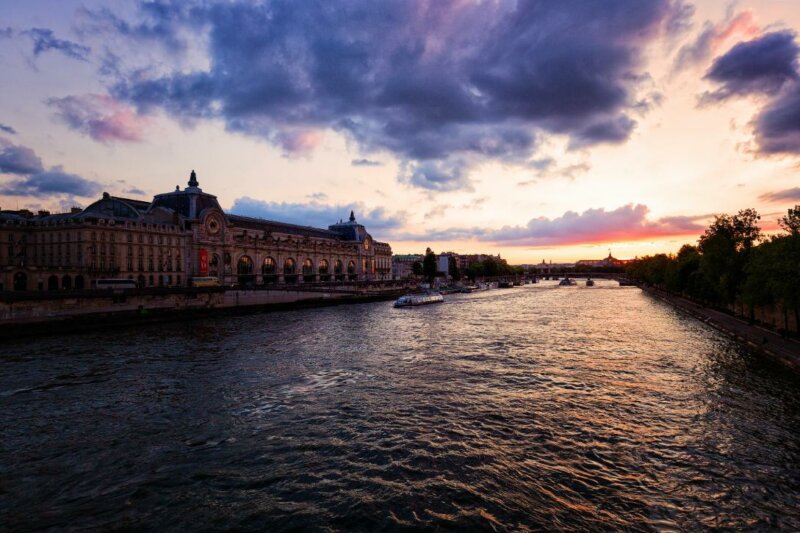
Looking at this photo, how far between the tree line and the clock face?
345ft

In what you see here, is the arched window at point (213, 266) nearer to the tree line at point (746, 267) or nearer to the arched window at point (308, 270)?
the arched window at point (308, 270)

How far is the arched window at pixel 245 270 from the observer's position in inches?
4498

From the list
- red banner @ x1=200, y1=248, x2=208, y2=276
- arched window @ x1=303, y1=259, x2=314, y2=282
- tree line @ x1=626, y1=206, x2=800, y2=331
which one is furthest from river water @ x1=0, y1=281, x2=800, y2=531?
arched window @ x1=303, y1=259, x2=314, y2=282

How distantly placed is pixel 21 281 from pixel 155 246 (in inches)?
1123

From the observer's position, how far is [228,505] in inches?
492

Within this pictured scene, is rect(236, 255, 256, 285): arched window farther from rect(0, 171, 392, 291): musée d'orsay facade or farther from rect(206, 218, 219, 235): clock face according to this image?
rect(206, 218, 219, 235): clock face

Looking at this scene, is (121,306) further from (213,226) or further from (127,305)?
(213,226)

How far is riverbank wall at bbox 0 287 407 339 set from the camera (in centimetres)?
4784

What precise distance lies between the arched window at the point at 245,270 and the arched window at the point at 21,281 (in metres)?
49.1

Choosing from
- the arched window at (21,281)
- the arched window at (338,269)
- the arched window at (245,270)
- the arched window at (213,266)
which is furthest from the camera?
the arched window at (338,269)

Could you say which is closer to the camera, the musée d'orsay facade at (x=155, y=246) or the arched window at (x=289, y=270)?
the musée d'orsay facade at (x=155, y=246)

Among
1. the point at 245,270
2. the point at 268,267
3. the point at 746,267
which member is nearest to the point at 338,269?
the point at 268,267

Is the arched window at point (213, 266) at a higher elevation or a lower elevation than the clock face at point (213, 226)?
lower

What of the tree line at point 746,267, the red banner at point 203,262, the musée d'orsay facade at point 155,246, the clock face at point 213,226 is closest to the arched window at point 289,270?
the musée d'orsay facade at point 155,246
